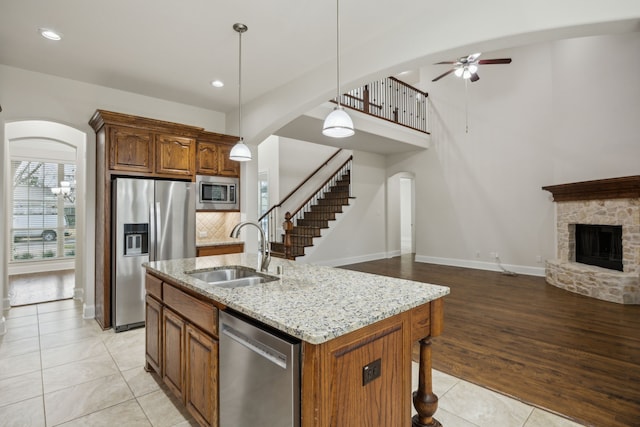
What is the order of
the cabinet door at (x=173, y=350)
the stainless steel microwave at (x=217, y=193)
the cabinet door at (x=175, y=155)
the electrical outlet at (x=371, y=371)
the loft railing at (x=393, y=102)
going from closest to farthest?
the electrical outlet at (x=371, y=371), the cabinet door at (x=173, y=350), the cabinet door at (x=175, y=155), the stainless steel microwave at (x=217, y=193), the loft railing at (x=393, y=102)

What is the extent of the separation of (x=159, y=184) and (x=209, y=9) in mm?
2133

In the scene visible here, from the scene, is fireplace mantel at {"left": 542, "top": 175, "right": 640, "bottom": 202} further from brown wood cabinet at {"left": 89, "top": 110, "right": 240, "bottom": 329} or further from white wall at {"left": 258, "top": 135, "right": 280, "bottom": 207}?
brown wood cabinet at {"left": 89, "top": 110, "right": 240, "bottom": 329}

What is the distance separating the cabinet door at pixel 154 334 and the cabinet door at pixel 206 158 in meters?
2.39

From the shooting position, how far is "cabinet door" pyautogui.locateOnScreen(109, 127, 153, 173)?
3.75 meters

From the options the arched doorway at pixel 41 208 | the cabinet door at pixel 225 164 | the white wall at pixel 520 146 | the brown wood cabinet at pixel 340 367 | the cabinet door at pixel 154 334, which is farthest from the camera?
the arched doorway at pixel 41 208

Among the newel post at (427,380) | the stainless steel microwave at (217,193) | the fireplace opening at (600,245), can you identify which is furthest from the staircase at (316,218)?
the newel post at (427,380)

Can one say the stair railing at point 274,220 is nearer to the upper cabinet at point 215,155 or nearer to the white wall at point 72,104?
the upper cabinet at point 215,155

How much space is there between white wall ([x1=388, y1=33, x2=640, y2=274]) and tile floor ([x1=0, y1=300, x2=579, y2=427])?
514 centimetres

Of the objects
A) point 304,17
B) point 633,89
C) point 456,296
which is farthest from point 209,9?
point 633,89

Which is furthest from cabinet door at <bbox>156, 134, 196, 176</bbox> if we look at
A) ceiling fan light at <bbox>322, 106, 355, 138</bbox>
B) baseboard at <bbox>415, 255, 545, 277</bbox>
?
baseboard at <bbox>415, 255, 545, 277</bbox>

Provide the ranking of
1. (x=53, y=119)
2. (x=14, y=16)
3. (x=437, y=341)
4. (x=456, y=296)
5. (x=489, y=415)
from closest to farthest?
(x=489, y=415)
(x=14, y=16)
(x=437, y=341)
(x=53, y=119)
(x=456, y=296)

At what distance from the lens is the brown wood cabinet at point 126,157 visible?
12.2 ft

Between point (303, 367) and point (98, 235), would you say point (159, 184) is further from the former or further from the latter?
point (303, 367)

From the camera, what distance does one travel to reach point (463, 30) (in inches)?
99.5
